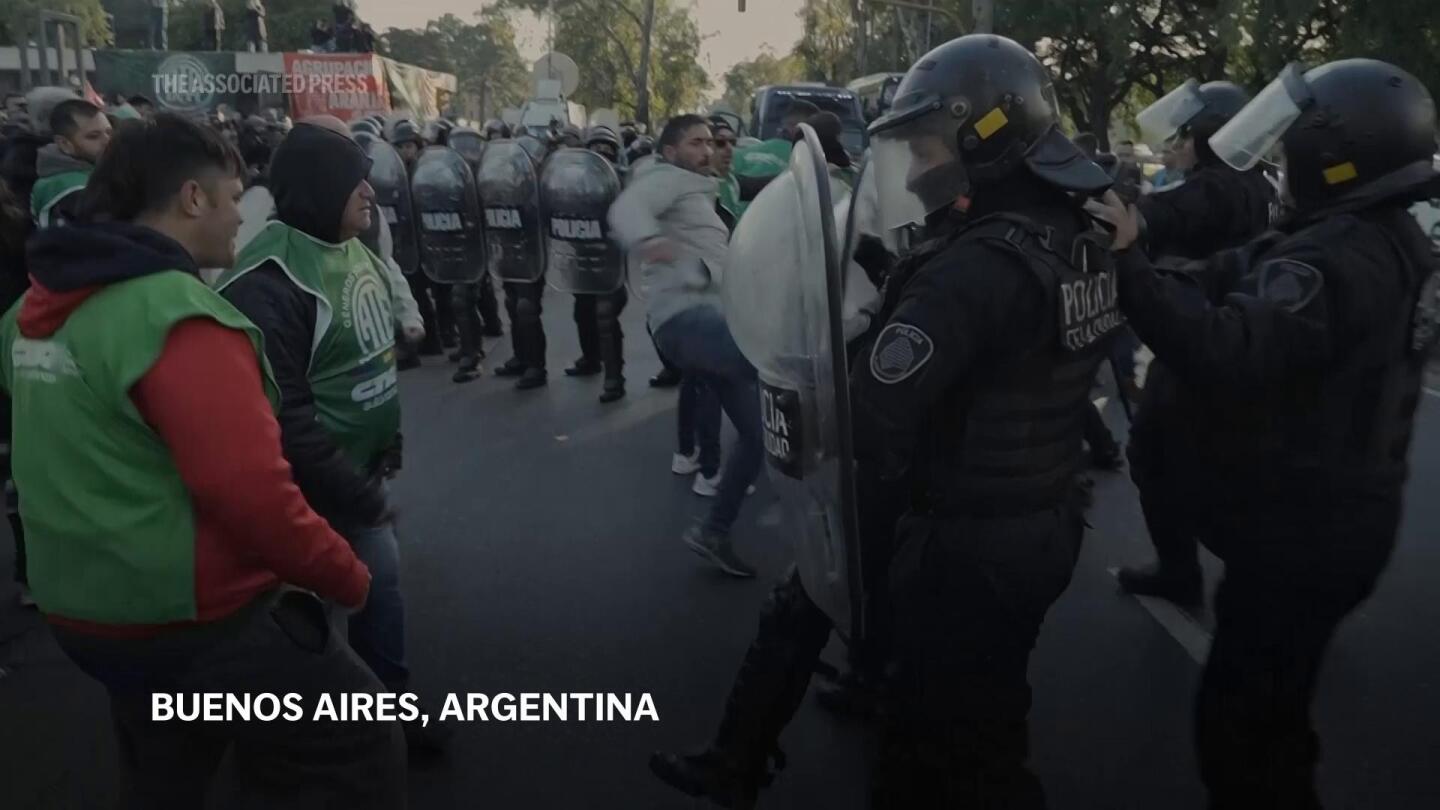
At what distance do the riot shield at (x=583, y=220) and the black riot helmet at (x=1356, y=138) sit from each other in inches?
205

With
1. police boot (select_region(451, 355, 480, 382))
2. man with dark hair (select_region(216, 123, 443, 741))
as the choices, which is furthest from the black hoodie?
police boot (select_region(451, 355, 480, 382))

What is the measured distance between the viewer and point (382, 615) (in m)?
3.15

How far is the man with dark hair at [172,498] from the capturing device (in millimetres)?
1707

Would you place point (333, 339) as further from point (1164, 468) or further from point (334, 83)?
point (334, 83)

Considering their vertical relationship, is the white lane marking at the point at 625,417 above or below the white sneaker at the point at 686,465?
below

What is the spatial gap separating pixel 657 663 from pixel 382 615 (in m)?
1.05

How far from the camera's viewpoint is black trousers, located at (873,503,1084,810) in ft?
7.22

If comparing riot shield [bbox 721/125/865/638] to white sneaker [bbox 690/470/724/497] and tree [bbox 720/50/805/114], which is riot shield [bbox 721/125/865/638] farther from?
tree [bbox 720/50/805/114]

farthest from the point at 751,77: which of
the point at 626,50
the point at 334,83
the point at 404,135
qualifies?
the point at 404,135

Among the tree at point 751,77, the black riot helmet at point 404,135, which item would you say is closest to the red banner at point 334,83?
the black riot helmet at point 404,135

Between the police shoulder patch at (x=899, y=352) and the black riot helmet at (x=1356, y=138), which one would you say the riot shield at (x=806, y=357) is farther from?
the black riot helmet at (x=1356, y=138)

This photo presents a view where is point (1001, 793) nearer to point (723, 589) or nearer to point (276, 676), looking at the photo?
point (276, 676)

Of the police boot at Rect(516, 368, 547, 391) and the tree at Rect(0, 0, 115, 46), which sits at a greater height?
the tree at Rect(0, 0, 115, 46)

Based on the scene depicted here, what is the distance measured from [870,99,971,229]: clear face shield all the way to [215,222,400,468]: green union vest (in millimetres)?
1303
